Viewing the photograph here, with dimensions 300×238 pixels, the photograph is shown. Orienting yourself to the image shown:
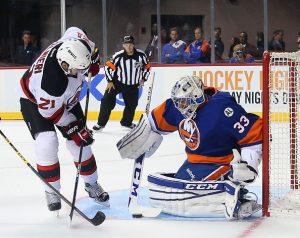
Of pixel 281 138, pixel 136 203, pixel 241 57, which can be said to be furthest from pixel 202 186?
pixel 241 57

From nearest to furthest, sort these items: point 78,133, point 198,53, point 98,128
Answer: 1. point 78,133
2. point 98,128
3. point 198,53

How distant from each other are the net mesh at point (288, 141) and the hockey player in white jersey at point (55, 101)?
822 millimetres

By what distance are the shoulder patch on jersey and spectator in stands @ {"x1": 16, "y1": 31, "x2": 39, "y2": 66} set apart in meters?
6.18

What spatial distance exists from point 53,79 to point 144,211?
715 millimetres

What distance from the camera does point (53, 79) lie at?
11.8 ft

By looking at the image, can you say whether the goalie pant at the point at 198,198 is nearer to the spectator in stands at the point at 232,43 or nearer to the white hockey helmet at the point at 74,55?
the white hockey helmet at the point at 74,55

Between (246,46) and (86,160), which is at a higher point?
(246,46)

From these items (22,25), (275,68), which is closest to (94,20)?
(22,25)

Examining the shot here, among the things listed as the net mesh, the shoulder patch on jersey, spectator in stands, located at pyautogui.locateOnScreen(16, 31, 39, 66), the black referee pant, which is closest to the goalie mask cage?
the net mesh

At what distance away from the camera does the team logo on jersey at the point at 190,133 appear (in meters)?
3.56

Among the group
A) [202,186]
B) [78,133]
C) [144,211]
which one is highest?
[78,133]

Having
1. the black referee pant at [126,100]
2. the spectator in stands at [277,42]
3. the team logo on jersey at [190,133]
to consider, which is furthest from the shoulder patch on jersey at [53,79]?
the spectator in stands at [277,42]

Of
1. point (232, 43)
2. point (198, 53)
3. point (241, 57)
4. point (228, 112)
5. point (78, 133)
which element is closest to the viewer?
point (228, 112)

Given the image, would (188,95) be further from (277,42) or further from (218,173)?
(277,42)
